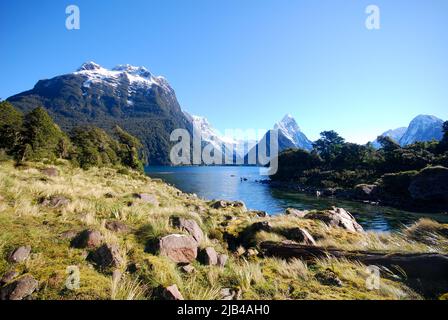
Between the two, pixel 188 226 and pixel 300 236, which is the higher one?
pixel 188 226

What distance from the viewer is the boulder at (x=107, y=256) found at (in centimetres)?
541

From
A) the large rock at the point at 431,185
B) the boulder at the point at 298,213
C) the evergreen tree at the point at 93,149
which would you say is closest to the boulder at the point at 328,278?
the boulder at the point at 298,213

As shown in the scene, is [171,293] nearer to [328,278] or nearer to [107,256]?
[107,256]

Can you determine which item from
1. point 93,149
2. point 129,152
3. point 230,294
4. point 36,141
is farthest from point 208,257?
point 129,152

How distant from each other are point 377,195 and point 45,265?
66449 mm

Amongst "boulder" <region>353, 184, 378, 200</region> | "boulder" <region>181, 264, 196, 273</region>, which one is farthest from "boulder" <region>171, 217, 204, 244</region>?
"boulder" <region>353, 184, 378, 200</region>

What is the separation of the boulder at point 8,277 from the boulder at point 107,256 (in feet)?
4.60

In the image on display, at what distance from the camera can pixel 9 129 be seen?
3034cm

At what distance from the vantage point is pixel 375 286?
4.98 metres

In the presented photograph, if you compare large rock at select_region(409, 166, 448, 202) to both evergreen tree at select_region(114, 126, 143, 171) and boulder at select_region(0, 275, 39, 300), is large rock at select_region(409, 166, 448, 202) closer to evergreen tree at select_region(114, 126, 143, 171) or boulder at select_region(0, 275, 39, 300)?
evergreen tree at select_region(114, 126, 143, 171)

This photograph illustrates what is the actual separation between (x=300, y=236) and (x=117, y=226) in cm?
712

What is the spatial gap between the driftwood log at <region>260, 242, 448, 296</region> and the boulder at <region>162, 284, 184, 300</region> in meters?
4.24
